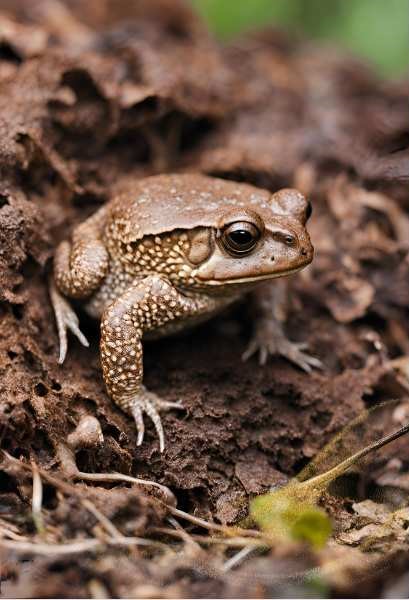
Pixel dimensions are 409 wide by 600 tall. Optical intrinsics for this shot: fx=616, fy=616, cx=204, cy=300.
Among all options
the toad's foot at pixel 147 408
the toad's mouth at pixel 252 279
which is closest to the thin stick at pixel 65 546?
the toad's foot at pixel 147 408

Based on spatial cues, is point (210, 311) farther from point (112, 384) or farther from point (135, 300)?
point (112, 384)

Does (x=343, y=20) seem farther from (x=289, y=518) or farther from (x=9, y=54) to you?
(x=289, y=518)

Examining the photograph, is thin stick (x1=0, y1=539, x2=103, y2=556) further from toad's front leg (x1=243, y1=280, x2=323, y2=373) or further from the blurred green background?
the blurred green background

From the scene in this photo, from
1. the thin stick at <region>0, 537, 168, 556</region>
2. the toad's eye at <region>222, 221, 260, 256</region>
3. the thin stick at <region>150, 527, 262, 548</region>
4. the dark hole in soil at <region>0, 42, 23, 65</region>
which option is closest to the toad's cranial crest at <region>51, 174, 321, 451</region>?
the toad's eye at <region>222, 221, 260, 256</region>

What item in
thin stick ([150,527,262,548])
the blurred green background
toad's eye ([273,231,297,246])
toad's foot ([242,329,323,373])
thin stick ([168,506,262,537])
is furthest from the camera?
the blurred green background

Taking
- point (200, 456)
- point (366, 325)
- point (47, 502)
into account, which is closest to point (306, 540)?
point (200, 456)

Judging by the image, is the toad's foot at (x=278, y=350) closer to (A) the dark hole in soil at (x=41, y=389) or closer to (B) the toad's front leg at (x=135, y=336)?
(B) the toad's front leg at (x=135, y=336)
